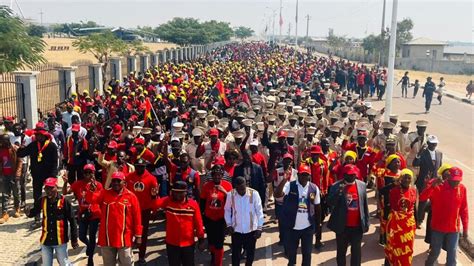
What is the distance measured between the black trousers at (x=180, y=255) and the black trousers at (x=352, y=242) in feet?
6.05

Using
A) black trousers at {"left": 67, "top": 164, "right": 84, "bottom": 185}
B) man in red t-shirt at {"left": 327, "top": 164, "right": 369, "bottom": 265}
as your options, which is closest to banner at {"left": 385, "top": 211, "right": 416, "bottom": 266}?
man in red t-shirt at {"left": 327, "top": 164, "right": 369, "bottom": 265}

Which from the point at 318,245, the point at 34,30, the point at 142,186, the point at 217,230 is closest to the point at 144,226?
the point at 142,186

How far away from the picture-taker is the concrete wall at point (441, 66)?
6031 cm

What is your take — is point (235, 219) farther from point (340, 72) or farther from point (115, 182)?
point (340, 72)

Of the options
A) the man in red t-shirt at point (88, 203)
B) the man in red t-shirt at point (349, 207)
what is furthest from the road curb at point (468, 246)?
the man in red t-shirt at point (88, 203)

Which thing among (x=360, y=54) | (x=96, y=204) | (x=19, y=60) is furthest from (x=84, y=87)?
(x=360, y=54)

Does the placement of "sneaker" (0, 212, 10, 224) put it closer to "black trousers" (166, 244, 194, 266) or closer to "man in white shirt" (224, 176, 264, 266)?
"black trousers" (166, 244, 194, 266)

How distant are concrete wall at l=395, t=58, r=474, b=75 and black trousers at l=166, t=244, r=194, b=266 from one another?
60.1 meters

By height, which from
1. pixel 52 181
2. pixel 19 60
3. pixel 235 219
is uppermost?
pixel 19 60

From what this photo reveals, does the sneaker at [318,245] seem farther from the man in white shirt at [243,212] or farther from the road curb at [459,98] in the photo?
the road curb at [459,98]

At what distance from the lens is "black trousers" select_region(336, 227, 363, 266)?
253 inches

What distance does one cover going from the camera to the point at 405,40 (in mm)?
73625

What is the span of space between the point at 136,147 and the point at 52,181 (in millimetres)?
1962

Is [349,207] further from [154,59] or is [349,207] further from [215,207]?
[154,59]
